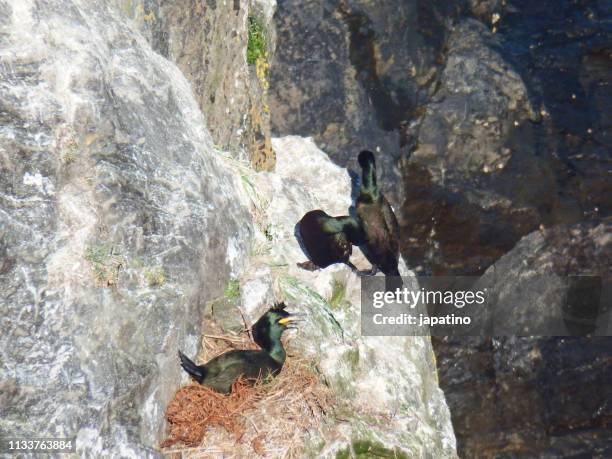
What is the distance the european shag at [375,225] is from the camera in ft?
28.7

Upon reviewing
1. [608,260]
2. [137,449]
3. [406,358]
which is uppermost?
[608,260]

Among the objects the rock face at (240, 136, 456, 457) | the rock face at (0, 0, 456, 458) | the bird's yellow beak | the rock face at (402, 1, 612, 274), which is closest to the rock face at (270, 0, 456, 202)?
the rock face at (402, 1, 612, 274)

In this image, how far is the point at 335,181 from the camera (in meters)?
9.90

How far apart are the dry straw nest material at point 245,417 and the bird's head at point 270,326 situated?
0.26m

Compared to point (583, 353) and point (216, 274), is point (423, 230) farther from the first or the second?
point (216, 274)

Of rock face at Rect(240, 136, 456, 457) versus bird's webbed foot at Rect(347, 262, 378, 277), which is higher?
bird's webbed foot at Rect(347, 262, 378, 277)

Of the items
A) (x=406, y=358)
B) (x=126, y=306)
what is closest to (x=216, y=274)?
(x=126, y=306)

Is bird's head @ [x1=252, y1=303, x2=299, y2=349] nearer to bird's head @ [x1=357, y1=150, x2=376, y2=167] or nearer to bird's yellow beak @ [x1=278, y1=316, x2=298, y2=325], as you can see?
bird's yellow beak @ [x1=278, y1=316, x2=298, y2=325]

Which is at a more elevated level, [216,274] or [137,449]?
[216,274]

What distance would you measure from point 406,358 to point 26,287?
170 inches

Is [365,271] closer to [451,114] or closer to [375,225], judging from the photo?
[375,225]

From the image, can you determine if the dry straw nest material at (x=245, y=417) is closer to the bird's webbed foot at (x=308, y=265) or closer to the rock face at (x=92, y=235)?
the rock face at (x=92, y=235)

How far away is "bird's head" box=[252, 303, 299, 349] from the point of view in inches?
270

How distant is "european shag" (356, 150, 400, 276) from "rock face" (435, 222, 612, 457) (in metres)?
3.00
